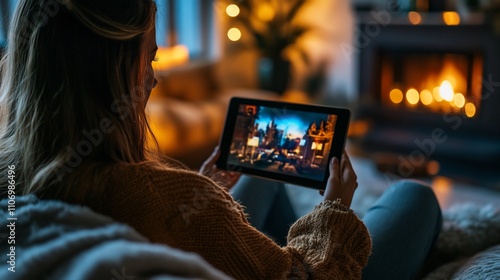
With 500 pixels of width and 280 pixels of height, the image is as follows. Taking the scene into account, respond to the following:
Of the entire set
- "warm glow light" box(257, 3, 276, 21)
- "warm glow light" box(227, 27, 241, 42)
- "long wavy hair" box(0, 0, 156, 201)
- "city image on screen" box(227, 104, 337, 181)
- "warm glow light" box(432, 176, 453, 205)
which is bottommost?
"warm glow light" box(432, 176, 453, 205)

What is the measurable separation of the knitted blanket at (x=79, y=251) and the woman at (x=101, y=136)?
0.06 m

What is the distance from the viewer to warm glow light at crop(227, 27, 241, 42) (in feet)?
13.3

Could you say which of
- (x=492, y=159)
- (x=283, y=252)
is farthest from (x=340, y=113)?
Result: (x=492, y=159)

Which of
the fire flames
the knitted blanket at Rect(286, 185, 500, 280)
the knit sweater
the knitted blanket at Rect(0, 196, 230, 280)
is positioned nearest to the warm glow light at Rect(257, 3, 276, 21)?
the fire flames

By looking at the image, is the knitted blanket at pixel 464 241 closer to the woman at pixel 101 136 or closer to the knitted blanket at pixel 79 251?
the woman at pixel 101 136

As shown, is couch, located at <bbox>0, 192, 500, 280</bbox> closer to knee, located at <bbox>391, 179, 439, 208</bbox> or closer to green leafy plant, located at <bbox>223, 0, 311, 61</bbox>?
knee, located at <bbox>391, 179, 439, 208</bbox>

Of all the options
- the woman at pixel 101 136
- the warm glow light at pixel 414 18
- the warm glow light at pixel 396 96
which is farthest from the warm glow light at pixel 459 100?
the woman at pixel 101 136

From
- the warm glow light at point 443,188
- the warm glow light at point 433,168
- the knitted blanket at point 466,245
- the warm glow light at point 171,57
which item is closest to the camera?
the knitted blanket at point 466,245

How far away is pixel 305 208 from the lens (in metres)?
1.83

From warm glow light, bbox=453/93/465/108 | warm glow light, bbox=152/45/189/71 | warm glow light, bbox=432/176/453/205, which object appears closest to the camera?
warm glow light, bbox=432/176/453/205

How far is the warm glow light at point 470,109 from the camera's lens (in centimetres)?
302

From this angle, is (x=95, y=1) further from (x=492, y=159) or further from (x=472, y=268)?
(x=492, y=159)

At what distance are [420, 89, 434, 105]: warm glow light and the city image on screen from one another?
7.84 feet

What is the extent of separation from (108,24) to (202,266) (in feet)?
1.11
